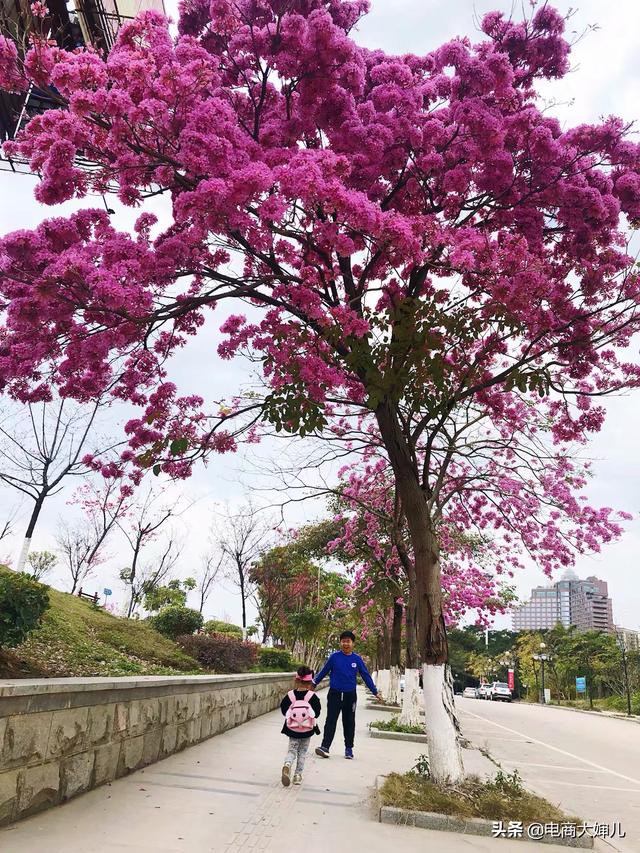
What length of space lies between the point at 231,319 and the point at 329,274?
2.00 metres

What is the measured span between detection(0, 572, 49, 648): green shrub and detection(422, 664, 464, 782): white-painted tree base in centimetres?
365

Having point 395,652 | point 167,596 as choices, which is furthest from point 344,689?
point 167,596

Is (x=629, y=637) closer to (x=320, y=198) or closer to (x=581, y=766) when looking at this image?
(x=581, y=766)

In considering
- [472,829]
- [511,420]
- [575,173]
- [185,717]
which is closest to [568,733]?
[511,420]

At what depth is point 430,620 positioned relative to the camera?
20.4ft

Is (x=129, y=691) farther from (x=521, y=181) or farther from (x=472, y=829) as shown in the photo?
(x=521, y=181)

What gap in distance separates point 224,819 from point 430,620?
2574 mm

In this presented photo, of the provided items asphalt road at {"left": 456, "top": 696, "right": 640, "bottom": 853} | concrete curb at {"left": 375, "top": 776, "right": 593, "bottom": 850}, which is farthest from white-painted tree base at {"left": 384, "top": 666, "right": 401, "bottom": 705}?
concrete curb at {"left": 375, "top": 776, "right": 593, "bottom": 850}

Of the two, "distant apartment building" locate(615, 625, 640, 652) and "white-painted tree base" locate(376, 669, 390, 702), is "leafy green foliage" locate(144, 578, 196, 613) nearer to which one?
"white-painted tree base" locate(376, 669, 390, 702)

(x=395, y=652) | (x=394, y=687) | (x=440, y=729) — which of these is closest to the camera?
(x=440, y=729)

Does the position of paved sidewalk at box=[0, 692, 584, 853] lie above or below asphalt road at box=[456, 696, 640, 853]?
above

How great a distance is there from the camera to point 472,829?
485 centimetres

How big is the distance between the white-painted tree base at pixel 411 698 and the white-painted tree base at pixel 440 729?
6.20 metres

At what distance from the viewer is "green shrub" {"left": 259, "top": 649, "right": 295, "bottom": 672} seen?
64.2 feet
